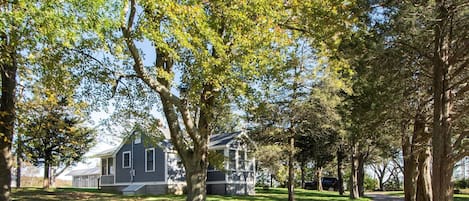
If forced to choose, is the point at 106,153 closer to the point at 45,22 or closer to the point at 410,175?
the point at 410,175

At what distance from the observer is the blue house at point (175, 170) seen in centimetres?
2509

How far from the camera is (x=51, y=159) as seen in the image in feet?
88.8

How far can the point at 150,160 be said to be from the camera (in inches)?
1039

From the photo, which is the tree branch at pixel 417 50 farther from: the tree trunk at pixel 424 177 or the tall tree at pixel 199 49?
the tree trunk at pixel 424 177

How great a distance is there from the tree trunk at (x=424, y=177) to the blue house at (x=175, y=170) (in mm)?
8726

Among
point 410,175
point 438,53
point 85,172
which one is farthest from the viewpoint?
point 85,172

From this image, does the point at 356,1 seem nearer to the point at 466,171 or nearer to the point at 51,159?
the point at 51,159

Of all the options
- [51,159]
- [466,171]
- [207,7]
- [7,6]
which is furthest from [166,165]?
[466,171]

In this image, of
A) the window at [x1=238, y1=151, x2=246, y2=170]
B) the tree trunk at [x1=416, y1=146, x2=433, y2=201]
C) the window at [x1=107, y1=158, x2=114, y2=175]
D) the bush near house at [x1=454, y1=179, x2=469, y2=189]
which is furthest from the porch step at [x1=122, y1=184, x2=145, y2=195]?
the bush near house at [x1=454, y1=179, x2=469, y2=189]

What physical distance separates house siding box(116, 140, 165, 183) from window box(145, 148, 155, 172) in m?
0.25

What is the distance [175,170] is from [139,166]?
3.02 metres

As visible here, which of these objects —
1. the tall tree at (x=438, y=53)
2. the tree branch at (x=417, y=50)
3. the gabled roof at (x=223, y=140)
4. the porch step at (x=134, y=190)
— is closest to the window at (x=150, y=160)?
the porch step at (x=134, y=190)

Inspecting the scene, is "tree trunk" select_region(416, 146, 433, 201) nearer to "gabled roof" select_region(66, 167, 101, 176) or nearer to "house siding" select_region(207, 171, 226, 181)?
"house siding" select_region(207, 171, 226, 181)

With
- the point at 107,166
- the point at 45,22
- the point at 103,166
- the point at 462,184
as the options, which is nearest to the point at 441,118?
the point at 45,22
